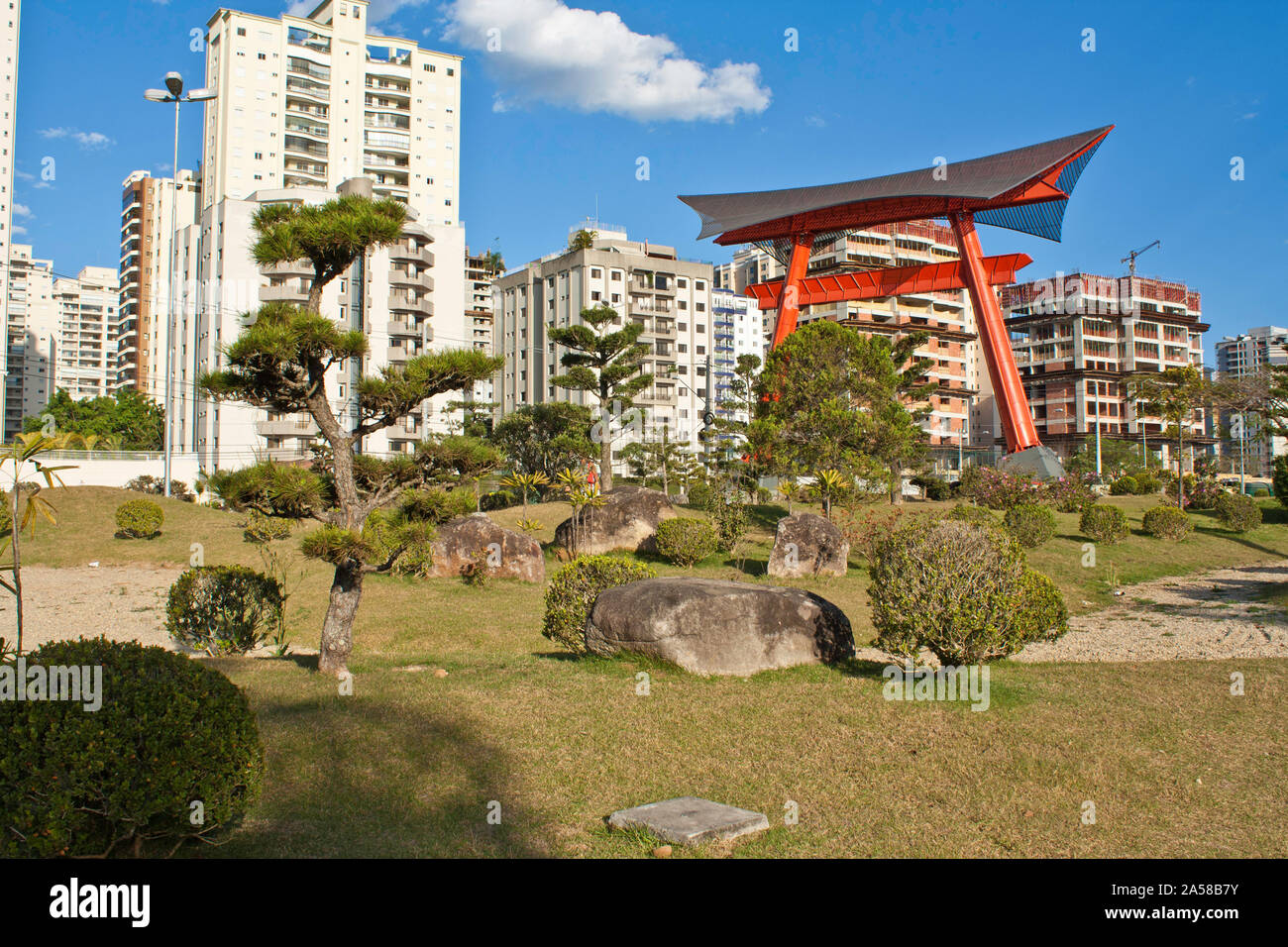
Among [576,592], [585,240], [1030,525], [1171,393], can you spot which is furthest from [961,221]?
[576,592]

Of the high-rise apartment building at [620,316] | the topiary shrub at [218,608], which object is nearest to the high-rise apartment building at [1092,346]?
the high-rise apartment building at [620,316]

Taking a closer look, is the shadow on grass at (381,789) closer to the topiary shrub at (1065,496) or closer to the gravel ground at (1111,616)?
the gravel ground at (1111,616)

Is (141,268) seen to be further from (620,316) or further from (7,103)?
(620,316)

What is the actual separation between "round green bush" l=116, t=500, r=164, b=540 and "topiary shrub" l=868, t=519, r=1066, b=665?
1034 inches

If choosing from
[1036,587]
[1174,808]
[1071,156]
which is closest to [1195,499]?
[1071,156]

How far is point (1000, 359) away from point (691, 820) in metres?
38.3

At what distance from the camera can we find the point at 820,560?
23547 millimetres

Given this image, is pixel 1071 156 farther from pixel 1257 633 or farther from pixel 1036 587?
pixel 1036 587

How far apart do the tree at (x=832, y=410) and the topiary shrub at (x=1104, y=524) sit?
6.00 meters

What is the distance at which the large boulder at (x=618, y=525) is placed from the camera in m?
25.9

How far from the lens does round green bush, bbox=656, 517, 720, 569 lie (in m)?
24.0

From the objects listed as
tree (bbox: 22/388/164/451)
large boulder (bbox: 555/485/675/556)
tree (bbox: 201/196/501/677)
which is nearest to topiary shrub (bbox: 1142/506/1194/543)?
large boulder (bbox: 555/485/675/556)

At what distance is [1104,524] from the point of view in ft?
90.4

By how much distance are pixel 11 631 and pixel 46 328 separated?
441 ft
